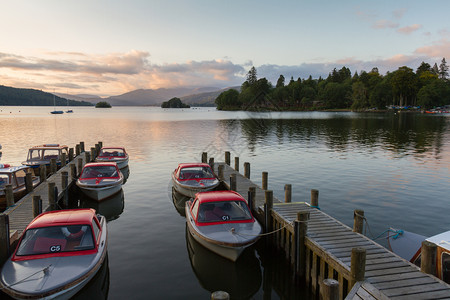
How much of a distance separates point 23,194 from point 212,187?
469 inches

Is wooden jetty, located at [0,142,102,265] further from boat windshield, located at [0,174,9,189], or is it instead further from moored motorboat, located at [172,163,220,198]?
moored motorboat, located at [172,163,220,198]

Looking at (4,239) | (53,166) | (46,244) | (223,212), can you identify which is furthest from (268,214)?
(53,166)

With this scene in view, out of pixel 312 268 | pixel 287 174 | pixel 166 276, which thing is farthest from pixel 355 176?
pixel 166 276

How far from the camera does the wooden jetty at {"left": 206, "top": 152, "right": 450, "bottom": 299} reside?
8117 mm

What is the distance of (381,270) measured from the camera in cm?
922

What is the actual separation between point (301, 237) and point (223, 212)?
3940 millimetres

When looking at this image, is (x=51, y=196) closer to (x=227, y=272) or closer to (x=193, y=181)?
(x=193, y=181)

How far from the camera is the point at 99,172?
22.6 metres

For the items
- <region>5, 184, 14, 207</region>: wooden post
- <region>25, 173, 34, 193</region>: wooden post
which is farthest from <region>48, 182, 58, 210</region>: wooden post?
<region>25, 173, 34, 193</region>: wooden post

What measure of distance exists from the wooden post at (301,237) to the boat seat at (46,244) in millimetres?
8404

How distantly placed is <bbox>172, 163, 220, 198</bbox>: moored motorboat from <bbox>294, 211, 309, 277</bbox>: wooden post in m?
9.79

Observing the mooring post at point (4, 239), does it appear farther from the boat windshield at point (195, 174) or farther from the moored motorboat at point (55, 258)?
the boat windshield at point (195, 174)

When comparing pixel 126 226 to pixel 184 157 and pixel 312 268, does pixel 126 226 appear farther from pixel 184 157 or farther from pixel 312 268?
pixel 184 157

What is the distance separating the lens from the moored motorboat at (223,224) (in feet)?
40.5
